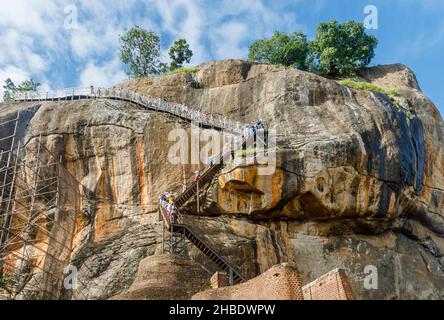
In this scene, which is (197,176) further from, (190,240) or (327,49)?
(327,49)

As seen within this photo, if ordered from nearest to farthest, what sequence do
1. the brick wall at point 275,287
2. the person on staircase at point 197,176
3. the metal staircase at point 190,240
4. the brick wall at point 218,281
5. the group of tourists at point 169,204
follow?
the brick wall at point 275,287 < the brick wall at point 218,281 < the metal staircase at point 190,240 < the group of tourists at point 169,204 < the person on staircase at point 197,176

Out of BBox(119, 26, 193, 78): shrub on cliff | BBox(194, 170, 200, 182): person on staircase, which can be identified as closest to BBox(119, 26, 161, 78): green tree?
BBox(119, 26, 193, 78): shrub on cliff

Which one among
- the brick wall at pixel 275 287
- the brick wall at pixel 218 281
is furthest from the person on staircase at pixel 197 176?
the brick wall at pixel 275 287

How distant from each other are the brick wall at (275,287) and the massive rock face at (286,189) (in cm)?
816

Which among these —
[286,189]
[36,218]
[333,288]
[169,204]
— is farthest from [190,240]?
[333,288]

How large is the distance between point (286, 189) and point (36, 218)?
11594mm

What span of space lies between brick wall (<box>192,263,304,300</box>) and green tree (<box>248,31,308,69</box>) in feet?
101

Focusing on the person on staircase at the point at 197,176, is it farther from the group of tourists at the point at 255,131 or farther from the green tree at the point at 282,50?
A: the green tree at the point at 282,50

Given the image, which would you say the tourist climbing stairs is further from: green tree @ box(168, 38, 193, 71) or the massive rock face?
green tree @ box(168, 38, 193, 71)

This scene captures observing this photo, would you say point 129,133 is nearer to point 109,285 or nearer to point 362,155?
point 109,285

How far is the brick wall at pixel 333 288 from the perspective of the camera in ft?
45.4

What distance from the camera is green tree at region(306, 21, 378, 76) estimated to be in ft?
141

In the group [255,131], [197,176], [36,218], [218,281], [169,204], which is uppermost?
[255,131]

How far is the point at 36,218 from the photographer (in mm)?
26141
